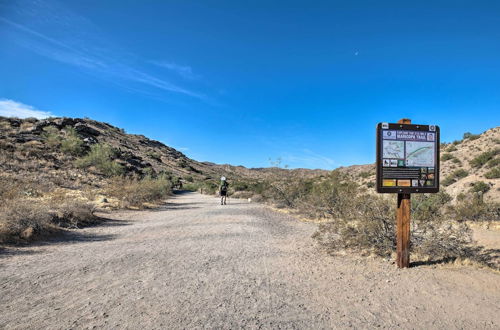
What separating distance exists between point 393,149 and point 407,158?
35 cm

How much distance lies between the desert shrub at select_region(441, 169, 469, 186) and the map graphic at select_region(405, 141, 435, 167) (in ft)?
76.2

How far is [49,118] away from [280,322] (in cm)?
7394

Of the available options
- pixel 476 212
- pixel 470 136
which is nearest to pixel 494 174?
Result: pixel 476 212

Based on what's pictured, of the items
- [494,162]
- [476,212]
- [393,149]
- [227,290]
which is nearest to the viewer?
[227,290]

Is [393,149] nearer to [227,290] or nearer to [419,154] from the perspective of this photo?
[419,154]

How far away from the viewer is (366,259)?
6836mm

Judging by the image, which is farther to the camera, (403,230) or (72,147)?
(72,147)

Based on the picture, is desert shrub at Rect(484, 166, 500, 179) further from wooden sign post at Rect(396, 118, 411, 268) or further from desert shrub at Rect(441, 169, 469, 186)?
wooden sign post at Rect(396, 118, 411, 268)

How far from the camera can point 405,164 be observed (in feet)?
19.8

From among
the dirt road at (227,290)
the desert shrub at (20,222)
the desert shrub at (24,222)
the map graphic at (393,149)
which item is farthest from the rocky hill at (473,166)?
the desert shrub at (20,222)

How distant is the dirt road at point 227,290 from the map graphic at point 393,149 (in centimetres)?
218

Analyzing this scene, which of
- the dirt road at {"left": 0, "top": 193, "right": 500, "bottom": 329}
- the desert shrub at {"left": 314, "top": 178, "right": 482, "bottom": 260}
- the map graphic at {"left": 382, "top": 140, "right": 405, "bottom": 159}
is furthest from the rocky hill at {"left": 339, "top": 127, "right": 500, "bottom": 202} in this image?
the dirt road at {"left": 0, "top": 193, "right": 500, "bottom": 329}

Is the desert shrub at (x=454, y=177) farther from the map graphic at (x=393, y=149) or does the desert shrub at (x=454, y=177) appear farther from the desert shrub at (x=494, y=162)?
the map graphic at (x=393, y=149)

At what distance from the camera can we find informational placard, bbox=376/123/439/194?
5957 mm
